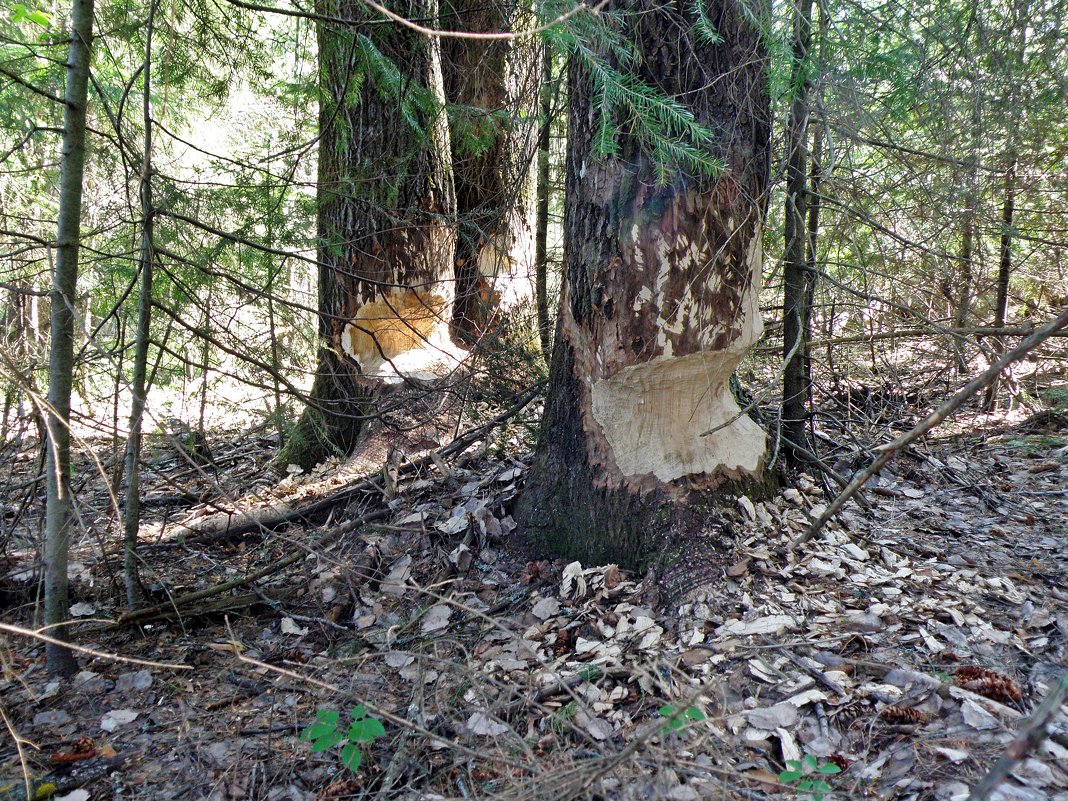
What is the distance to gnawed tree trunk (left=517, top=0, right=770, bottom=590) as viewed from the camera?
3.05 meters

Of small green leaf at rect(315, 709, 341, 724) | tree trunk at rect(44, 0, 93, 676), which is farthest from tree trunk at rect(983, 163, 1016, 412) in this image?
tree trunk at rect(44, 0, 93, 676)

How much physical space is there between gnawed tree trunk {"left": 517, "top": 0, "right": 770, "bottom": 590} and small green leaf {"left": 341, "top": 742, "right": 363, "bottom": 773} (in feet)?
4.78

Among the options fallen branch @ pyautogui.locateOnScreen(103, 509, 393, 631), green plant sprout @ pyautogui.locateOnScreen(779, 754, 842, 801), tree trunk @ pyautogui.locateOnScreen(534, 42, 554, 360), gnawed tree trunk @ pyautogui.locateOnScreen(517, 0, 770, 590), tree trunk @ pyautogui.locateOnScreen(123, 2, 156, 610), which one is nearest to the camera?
green plant sprout @ pyautogui.locateOnScreen(779, 754, 842, 801)

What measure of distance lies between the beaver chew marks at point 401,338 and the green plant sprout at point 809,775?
3.44 meters

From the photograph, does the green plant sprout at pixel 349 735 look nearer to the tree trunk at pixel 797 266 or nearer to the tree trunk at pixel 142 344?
the tree trunk at pixel 142 344

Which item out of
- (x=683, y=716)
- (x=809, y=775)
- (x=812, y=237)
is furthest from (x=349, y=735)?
(x=812, y=237)

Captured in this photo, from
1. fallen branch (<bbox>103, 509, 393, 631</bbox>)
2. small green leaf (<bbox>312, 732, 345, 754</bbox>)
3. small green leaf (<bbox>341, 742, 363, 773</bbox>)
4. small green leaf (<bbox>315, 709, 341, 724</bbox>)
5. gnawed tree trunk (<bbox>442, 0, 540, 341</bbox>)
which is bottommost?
small green leaf (<bbox>341, 742, 363, 773</bbox>)

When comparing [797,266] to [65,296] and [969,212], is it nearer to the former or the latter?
[969,212]

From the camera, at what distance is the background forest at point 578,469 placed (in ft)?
7.89

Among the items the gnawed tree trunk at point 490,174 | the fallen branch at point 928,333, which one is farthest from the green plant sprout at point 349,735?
the gnawed tree trunk at point 490,174

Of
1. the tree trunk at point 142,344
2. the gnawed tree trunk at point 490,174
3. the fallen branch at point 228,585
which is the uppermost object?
the gnawed tree trunk at point 490,174

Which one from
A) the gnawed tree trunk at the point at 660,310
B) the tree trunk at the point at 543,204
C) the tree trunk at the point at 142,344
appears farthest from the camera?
the tree trunk at the point at 543,204

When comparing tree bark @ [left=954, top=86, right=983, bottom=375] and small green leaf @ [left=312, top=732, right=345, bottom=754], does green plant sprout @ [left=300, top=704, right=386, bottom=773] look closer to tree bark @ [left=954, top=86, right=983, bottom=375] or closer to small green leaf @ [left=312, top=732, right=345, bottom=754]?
small green leaf @ [left=312, top=732, right=345, bottom=754]

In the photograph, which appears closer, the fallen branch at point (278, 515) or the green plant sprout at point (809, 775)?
the green plant sprout at point (809, 775)
